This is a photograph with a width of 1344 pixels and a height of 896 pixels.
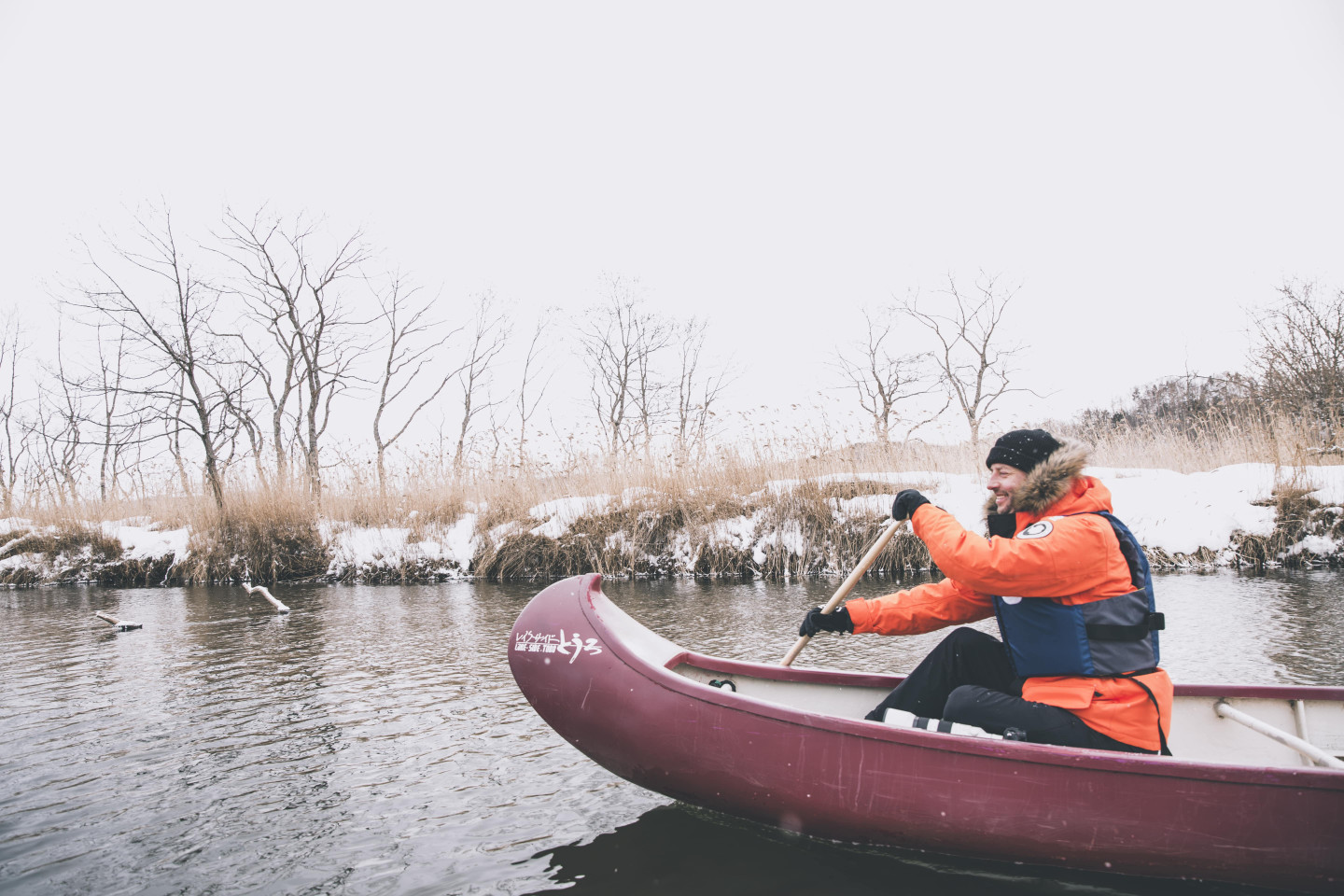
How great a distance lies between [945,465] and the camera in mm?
11188

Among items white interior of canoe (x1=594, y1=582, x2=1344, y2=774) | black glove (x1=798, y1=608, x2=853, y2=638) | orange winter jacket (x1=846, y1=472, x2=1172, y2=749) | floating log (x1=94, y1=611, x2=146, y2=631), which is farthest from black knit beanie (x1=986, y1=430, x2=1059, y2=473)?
floating log (x1=94, y1=611, x2=146, y2=631)

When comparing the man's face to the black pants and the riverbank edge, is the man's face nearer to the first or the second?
the black pants

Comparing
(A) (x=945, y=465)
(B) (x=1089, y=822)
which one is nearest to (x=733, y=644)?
(B) (x=1089, y=822)

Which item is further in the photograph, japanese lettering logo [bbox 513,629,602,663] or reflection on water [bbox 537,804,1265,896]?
japanese lettering logo [bbox 513,629,602,663]

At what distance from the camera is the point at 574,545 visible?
11.4m

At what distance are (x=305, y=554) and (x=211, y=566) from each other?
1.60 m

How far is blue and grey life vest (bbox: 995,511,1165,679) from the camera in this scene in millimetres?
2393

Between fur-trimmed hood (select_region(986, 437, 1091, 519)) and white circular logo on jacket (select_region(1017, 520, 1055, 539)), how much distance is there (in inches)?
4.0

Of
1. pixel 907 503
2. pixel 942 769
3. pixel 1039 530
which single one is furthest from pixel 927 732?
pixel 907 503

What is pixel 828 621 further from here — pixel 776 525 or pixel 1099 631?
pixel 776 525

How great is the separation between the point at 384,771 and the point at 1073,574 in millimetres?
3052

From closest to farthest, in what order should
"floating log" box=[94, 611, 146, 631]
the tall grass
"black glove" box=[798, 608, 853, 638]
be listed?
"black glove" box=[798, 608, 853, 638]
"floating log" box=[94, 611, 146, 631]
the tall grass

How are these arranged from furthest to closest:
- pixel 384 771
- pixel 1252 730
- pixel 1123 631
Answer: pixel 384 771 → pixel 1252 730 → pixel 1123 631

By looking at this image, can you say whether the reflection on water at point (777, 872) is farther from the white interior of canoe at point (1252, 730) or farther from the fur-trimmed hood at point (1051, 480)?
the fur-trimmed hood at point (1051, 480)
